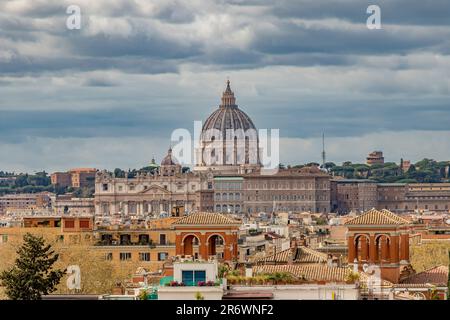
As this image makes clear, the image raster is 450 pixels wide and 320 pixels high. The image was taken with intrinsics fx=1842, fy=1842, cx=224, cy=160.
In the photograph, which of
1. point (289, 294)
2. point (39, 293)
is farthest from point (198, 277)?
point (39, 293)

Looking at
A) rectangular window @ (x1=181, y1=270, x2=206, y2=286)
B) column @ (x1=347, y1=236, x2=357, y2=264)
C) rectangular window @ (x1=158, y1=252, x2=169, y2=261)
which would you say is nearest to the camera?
rectangular window @ (x1=181, y1=270, x2=206, y2=286)

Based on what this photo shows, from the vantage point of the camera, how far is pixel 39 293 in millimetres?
15062

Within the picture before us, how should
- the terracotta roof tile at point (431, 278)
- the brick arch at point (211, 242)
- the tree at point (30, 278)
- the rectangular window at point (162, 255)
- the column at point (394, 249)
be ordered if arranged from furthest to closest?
1. the rectangular window at point (162, 255)
2. the brick arch at point (211, 242)
3. the column at point (394, 249)
4. the terracotta roof tile at point (431, 278)
5. the tree at point (30, 278)

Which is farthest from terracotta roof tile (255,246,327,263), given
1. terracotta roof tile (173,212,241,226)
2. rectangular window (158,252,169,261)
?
rectangular window (158,252,169,261)

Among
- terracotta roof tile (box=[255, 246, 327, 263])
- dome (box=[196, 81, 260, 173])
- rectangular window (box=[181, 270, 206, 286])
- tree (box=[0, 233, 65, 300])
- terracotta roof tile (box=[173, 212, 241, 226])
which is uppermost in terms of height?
dome (box=[196, 81, 260, 173])

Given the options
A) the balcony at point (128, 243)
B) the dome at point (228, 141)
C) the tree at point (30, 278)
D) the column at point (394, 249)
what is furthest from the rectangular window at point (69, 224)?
the dome at point (228, 141)

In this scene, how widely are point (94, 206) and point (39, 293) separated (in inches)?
4183

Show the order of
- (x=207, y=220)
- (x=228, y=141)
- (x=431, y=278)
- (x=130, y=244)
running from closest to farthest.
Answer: (x=431, y=278) < (x=207, y=220) < (x=130, y=244) < (x=228, y=141)

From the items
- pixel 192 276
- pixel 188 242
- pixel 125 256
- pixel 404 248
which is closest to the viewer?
pixel 192 276

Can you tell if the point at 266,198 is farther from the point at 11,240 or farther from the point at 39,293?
the point at 39,293

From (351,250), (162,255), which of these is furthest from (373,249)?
(162,255)

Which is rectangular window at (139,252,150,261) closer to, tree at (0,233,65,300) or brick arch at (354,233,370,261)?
brick arch at (354,233,370,261)

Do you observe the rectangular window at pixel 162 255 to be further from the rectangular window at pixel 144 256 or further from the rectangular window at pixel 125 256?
the rectangular window at pixel 125 256

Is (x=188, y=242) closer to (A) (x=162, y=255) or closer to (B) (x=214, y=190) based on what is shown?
(A) (x=162, y=255)
